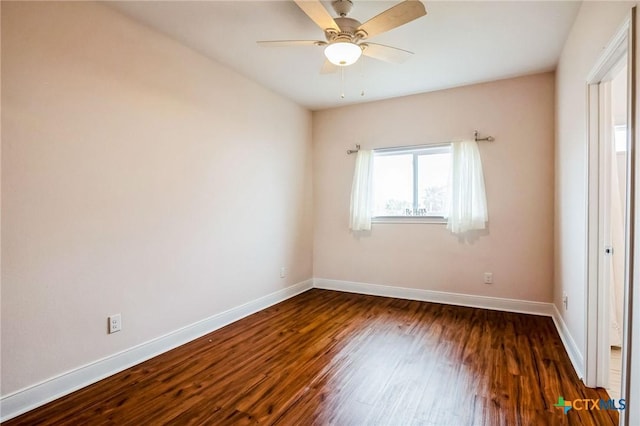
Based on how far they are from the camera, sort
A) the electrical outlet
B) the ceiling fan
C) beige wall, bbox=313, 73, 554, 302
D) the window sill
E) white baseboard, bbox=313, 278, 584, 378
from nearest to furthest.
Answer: the ceiling fan
the electrical outlet
white baseboard, bbox=313, 278, 584, 378
beige wall, bbox=313, 73, 554, 302
the window sill

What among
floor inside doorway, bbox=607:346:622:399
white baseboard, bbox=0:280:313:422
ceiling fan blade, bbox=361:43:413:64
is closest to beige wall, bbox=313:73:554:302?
floor inside doorway, bbox=607:346:622:399

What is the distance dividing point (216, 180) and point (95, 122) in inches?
43.4

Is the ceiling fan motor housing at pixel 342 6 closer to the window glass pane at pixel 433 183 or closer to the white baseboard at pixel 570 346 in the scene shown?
the window glass pane at pixel 433 183

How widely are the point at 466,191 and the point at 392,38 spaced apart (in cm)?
189

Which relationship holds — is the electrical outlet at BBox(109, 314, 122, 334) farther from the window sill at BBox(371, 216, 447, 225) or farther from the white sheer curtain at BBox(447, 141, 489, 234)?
the white sheer curtain at BBox(447, 141, 489, 234)

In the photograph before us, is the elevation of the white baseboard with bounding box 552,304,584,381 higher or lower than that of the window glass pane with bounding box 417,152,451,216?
lower

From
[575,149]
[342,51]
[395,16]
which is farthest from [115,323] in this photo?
[575,149]

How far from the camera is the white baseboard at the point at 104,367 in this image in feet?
5.80

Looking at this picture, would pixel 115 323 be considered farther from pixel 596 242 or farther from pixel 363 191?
pixel 596 242

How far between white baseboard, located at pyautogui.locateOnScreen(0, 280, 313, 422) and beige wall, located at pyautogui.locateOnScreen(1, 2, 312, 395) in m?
0.06

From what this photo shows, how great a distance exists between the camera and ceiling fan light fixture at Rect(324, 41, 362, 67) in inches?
81.5

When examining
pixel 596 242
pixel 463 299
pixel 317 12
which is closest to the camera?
pixel 317 12

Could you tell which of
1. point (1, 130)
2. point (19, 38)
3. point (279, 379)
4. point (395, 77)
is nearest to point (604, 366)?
point (279, 379)

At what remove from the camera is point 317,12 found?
1.87 meters
